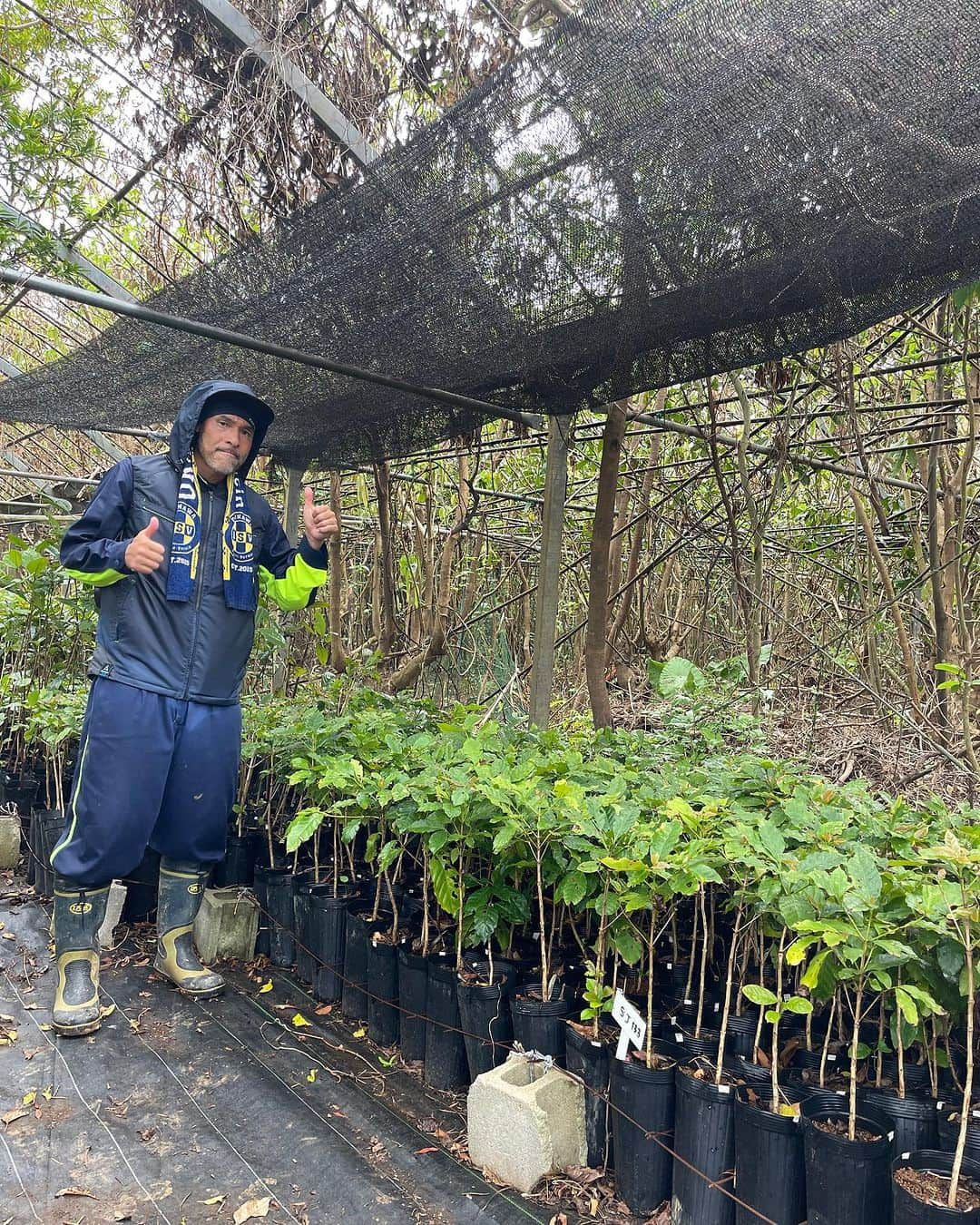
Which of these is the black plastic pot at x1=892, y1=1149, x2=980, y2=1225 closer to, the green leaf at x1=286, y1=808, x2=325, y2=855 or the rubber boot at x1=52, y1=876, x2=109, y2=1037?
the green leaf at x1=286, y1=808, x2=325, y2=855

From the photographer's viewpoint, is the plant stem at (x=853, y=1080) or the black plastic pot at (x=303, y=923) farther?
the black plastic pot at (x=303, y=923)

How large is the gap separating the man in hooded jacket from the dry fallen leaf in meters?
0.92

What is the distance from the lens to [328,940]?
264cm

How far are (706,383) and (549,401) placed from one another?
0.62 metres

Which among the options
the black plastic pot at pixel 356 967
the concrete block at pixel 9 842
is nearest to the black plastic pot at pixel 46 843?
the concrete block at pixel 9 842

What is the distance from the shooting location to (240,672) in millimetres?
2801

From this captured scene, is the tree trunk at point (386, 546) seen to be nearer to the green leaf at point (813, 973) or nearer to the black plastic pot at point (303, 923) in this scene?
the black plastic pot at point (303, 923)

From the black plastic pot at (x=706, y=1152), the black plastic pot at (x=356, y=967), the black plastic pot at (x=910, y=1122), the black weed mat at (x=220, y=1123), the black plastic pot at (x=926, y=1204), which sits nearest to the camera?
the black plastic pot at (x=926, y=1204)

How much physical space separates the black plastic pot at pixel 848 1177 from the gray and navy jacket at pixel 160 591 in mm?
1956

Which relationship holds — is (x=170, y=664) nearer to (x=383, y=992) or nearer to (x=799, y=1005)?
(x=383, y=992)

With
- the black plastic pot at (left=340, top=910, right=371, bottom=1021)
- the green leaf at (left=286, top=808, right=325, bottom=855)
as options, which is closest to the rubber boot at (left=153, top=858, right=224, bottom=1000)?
the black plastic pot at (left=340, top=910, right=371, bottom=1021)

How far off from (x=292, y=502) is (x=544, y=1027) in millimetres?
2706

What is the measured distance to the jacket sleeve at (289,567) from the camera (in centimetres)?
287

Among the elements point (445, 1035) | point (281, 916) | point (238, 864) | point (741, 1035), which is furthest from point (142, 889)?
point (741, 1035)
